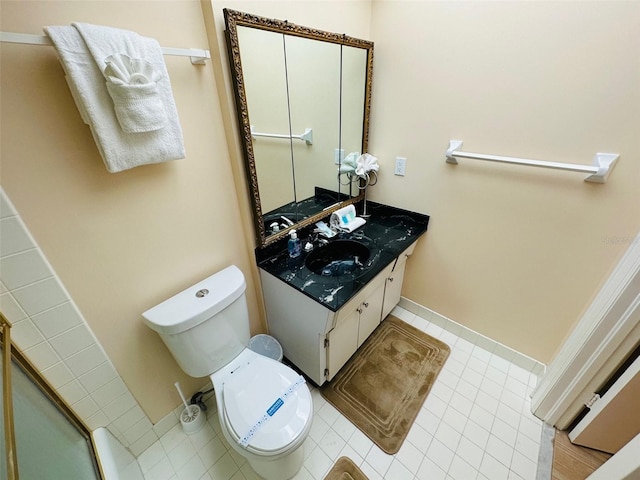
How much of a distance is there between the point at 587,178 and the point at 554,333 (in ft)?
2.89

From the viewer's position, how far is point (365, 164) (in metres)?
1.69

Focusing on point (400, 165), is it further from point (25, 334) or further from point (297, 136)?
point (25, 334)

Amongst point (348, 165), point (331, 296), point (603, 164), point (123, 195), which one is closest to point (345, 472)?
point (331, 296)

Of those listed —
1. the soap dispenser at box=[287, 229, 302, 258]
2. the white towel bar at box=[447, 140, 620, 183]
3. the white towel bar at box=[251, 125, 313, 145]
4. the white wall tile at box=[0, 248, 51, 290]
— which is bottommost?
the soap dispenser at box=[287, 229, 302, 258]

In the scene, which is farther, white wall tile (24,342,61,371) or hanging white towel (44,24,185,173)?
white wall tile (24,342,61,371)

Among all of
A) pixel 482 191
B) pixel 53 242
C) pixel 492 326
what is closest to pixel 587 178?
pixel 482 191

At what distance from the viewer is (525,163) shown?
1.16 meters

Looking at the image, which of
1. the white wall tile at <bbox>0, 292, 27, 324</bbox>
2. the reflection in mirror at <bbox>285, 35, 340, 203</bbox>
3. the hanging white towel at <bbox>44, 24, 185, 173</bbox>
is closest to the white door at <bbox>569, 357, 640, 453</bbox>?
the reflection in mirror at <bbox>285, 35, 340, 203</bbox>

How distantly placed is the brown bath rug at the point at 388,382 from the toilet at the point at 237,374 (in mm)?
405

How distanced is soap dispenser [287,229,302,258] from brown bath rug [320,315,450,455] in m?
0.85

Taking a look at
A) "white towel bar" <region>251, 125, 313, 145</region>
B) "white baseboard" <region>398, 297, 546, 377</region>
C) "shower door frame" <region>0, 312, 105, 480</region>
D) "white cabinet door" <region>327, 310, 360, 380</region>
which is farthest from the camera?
"white baseboard" <region>398, 297, 546, 377</region>

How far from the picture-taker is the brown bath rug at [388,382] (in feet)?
4.48

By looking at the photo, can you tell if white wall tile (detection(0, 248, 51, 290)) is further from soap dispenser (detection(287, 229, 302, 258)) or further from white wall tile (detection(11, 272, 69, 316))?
soap dispenser (detection(287, 229, 302, 258))

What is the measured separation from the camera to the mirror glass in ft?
3.46
